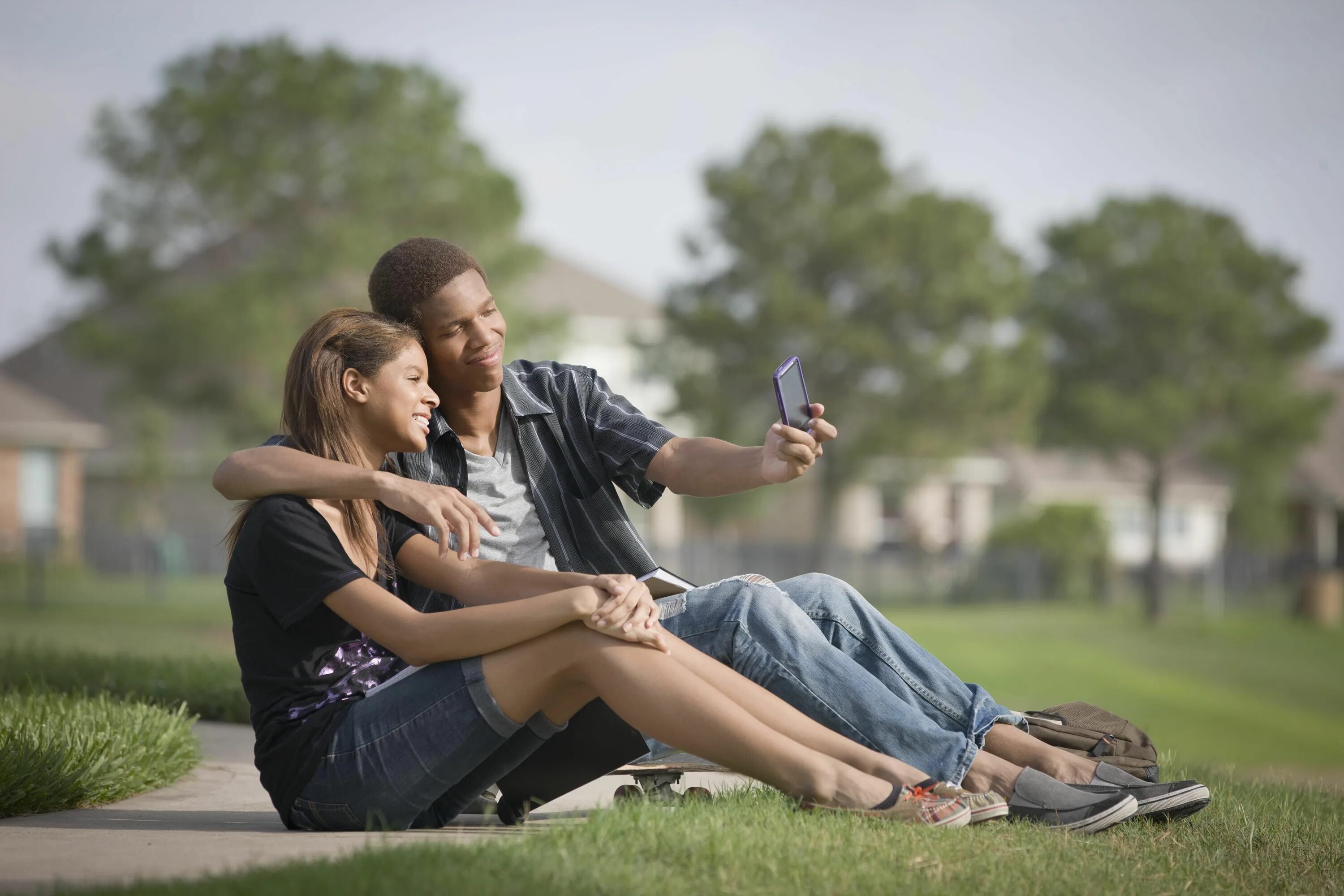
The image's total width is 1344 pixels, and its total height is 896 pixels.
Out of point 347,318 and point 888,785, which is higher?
point 347,318

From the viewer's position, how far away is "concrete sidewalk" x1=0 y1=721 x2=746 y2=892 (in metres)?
3.07

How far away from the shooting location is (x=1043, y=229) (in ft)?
113

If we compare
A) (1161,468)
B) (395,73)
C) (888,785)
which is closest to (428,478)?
(888,785)

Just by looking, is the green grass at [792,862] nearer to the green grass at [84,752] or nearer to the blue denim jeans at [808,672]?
the blue denim jeans at [808,672]

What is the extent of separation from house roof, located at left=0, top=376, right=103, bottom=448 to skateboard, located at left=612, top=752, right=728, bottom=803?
28590 millimetres

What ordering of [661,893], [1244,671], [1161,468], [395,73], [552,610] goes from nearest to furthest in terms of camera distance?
[661,893] < [552,610] < [1244,671] < [395,73] < [1161,468]

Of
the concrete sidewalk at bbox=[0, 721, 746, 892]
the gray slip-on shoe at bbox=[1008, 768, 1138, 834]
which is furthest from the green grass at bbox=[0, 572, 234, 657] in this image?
the gray slip-on shoe at bbox=[1008, 768, 1138, 834]

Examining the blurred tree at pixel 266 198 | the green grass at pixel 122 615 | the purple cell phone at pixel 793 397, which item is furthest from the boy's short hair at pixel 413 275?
the blurred tree at pixel 266 198

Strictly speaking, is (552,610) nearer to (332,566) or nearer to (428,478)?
(332,566)

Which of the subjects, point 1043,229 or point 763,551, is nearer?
point 763,551

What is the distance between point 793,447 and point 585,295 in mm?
35395

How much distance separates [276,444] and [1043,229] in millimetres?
32956

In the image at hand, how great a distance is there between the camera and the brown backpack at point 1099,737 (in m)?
3.96

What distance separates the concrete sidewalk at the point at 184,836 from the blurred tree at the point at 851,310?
25.0 meters
